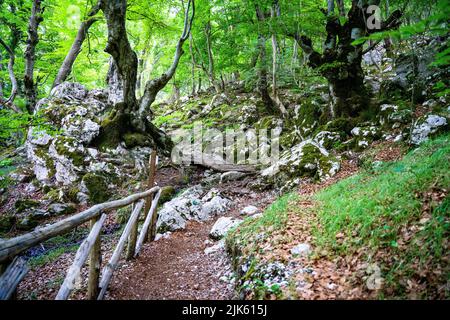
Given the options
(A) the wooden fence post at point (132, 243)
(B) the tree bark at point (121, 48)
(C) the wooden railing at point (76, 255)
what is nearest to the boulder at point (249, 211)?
(A) the wooden fence post at point (132, 243)

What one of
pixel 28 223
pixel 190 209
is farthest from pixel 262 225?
pixel 28 223

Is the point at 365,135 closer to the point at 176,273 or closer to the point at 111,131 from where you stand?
the point at 176,273

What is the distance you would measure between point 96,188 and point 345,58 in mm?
11423

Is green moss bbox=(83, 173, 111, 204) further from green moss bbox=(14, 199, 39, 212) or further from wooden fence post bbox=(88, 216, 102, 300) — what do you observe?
wooden fence post bbox=(88, 216, 102, 300)

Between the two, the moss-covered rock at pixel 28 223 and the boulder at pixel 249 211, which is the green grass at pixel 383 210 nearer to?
the boulder at pixel 249 211

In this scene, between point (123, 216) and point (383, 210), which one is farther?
point (123, 216)

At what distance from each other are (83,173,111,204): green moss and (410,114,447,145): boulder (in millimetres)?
11097

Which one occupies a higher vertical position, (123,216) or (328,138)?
(328,138)

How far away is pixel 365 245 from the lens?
3496 millimetres

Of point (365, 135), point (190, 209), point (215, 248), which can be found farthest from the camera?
point (365, 135)

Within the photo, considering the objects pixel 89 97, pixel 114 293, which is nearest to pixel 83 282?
pixel 114 293

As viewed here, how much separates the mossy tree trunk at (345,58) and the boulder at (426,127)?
306 cm

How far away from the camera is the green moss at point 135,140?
12.8 m

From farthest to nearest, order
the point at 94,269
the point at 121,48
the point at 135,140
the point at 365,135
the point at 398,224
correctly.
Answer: the point at 135,140, the point at 121,48, the point at 365,135, the point at 94,269, the point at 398,224
